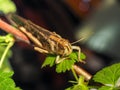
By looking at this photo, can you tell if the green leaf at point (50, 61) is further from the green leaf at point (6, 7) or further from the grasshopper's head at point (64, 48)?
the green leaf at point (6, 7)

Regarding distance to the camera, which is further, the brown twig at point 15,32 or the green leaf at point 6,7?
the green leaf at point 6,7

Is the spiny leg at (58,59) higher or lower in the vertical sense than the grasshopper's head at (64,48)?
lower

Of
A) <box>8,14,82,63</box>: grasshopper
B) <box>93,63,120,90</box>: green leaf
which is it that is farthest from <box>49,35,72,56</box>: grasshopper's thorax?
<box>93,63,120,90</box>: green leaf

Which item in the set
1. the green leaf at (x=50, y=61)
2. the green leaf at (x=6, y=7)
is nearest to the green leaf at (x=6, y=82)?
the green leaf at (x=50, y=61)

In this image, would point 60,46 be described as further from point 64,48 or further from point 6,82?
point 6,82

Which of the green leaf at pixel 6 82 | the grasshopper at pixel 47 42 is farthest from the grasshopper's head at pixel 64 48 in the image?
the green leaf at pixel 6 82

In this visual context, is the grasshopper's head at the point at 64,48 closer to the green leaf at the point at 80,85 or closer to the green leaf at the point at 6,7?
the green leaf at the point at 80,85

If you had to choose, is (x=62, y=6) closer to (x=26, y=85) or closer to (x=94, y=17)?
(x=94, y=17)

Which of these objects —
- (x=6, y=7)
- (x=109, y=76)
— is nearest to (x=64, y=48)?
(x=109, y=76)

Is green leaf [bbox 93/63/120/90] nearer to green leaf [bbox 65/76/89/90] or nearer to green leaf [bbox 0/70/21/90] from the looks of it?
green leaf [bbox 65/76/89/90]

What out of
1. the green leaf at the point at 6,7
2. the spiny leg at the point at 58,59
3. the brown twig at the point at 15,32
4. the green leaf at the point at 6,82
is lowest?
the green leaf at the point at 6,82
